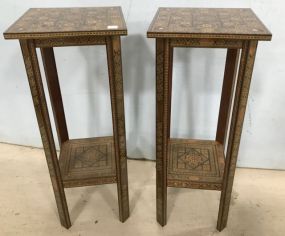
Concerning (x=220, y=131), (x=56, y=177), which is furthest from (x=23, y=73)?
(x=220, y=131)

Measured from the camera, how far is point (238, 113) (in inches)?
43.3

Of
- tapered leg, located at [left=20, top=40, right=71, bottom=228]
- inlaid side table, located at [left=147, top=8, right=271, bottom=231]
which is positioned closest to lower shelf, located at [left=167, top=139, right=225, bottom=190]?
inlaid side table, located at [left=147, top=8, right=271, bottom=231]

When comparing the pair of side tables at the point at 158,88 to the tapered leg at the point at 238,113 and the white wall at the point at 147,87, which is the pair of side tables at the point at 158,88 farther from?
the white wall at the point at 147,87

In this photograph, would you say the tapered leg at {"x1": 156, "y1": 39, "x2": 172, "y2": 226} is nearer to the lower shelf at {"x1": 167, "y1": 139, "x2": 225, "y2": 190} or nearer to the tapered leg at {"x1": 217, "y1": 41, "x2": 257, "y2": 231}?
the lower shelf at {"x1": 167, "y1": 139, "x2": 225, "y2": 190}

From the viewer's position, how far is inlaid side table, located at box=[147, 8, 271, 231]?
0.97 meters

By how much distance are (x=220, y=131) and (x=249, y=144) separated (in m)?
0.32

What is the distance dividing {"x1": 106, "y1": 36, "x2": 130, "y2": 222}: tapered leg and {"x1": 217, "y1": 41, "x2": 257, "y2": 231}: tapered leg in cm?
41

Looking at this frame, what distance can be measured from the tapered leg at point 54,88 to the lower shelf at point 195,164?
546mm

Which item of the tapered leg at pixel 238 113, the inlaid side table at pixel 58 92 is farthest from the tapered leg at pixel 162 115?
the tapered leg at pixel 238 113

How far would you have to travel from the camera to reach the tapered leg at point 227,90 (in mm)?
1314

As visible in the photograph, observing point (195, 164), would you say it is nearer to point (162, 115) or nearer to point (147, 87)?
point (162, 115)

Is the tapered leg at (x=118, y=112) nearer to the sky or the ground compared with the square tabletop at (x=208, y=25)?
nearer to the ground

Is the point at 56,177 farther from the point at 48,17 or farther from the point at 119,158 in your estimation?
the point at 48,17

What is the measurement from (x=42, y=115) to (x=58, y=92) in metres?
0.32
